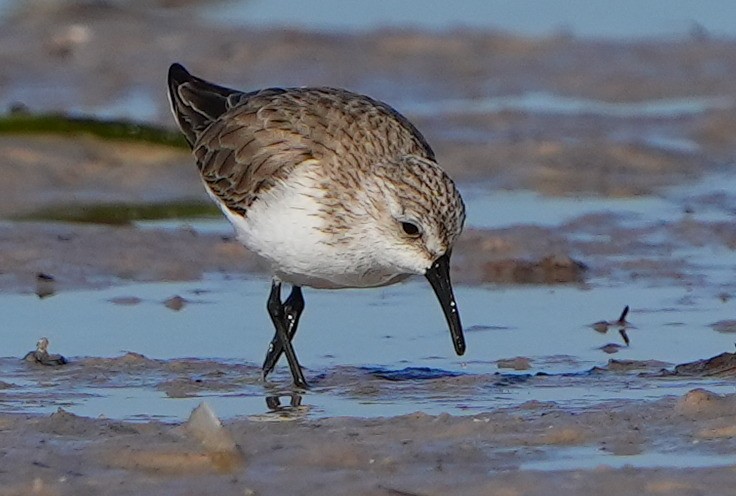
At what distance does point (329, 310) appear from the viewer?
350 inches

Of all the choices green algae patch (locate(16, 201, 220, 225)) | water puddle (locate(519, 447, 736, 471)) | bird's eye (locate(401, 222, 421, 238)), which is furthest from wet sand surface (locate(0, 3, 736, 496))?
bird's eye (locate(401, 222, 421, 238))

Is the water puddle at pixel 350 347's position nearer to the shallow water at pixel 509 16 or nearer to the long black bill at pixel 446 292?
the long black bill at pixel 446 292

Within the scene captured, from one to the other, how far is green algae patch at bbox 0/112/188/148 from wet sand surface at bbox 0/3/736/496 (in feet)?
0.27

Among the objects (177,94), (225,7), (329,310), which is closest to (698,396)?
(329,310)

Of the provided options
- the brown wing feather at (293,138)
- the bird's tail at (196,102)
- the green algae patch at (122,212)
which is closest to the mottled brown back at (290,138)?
the brown wing feather at (293,138)

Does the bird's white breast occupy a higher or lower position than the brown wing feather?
lower

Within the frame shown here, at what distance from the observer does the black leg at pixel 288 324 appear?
773cm

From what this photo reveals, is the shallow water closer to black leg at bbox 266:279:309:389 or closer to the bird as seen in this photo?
the bird

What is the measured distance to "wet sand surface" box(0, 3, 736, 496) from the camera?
19.4 feet

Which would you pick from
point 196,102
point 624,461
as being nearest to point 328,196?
point 196,102

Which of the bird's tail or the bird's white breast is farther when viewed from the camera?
the bird's tail

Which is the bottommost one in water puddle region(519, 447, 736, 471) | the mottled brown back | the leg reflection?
water puddle region(519, 447, 736, 471)

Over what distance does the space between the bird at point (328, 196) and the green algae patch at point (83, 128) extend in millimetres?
3808

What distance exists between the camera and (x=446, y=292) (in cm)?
733
